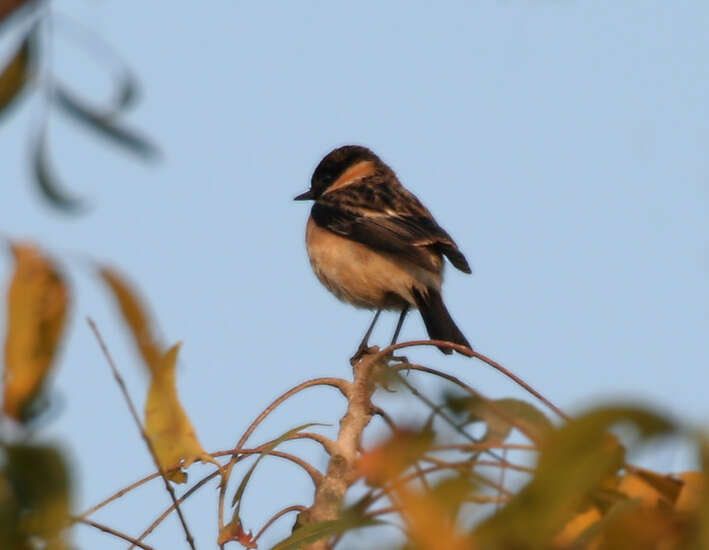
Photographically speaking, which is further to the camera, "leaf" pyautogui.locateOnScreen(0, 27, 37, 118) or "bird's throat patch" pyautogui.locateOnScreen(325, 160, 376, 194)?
"bird's throat patch" pyautogui.locateOnScreen(325, 160, 376, 194)

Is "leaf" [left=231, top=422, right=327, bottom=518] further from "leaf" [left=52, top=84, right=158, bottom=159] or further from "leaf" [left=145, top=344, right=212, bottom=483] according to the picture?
"leaf" [left=52, top=84, right=158, bottom=159]

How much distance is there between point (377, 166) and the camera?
930cm

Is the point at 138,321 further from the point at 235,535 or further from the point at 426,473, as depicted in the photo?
the point at 235,535

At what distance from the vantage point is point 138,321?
1.12m

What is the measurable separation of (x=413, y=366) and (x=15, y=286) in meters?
1.80

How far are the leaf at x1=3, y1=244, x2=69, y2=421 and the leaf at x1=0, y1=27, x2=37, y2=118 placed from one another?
20cm

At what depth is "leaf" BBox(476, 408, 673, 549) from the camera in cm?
100

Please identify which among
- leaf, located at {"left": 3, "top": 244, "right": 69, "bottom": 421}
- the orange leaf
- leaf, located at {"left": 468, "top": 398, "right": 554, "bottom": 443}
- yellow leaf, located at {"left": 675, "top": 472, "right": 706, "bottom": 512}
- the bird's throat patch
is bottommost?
yellow leaf, located at {"left": 675, "top": 472, "right": 706, "bottom": 512}

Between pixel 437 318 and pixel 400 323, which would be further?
pixel 400 323

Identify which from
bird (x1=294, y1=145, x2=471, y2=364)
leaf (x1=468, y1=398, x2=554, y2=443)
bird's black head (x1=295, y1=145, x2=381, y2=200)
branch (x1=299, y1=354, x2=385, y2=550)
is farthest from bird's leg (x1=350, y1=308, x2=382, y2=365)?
leaf (x1=468, y1=398, x2=554, y2=443)

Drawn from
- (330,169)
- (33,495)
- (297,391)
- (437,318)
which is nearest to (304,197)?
(330,169)

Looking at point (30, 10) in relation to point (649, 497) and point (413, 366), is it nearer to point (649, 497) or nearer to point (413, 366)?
point (649, 497)

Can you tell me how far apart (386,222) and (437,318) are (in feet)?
2.90

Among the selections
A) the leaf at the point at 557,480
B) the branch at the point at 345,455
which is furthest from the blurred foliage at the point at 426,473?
the branch at the point at 345,455
